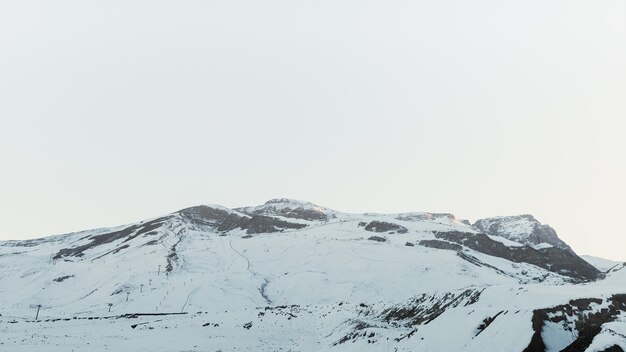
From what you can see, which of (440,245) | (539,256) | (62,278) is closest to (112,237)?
(62,278)

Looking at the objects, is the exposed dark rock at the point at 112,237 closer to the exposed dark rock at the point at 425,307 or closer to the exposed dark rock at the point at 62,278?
the exposed dark rock at the point at 62,278

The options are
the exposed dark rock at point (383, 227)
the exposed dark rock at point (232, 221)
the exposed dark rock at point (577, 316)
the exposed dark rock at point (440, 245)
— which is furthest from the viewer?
the exposed dark rock at point (232, 221)

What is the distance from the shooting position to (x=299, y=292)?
73188 mm

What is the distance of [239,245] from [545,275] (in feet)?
236

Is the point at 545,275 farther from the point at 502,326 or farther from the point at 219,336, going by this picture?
the point at 502,326

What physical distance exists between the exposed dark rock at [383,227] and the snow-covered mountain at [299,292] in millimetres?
682

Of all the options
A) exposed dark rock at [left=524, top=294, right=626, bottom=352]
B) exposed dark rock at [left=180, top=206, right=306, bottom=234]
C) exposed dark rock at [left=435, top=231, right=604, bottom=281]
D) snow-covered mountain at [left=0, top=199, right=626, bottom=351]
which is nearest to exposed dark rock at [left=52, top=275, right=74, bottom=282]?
snow-covered mountain at [left=0, top=199, right=626, bottom=351]

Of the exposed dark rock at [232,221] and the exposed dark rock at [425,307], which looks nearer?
the exposed dark rock at [425,307]

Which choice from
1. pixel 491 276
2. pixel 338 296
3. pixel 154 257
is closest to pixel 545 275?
pixel 491 276

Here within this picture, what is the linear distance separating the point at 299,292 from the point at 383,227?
7974 centimetres

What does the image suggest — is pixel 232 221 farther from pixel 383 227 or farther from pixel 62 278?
pixel 62 278

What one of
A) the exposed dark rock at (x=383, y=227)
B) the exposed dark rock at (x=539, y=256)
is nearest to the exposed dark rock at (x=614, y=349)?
the exposed dark rock at (x=539, y=256)

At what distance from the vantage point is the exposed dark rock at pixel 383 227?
482ft

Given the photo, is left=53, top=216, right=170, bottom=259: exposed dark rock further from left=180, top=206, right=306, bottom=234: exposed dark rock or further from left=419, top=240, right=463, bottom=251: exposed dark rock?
left=419, top=240, right=463, bottom=251: exposed dark rock
